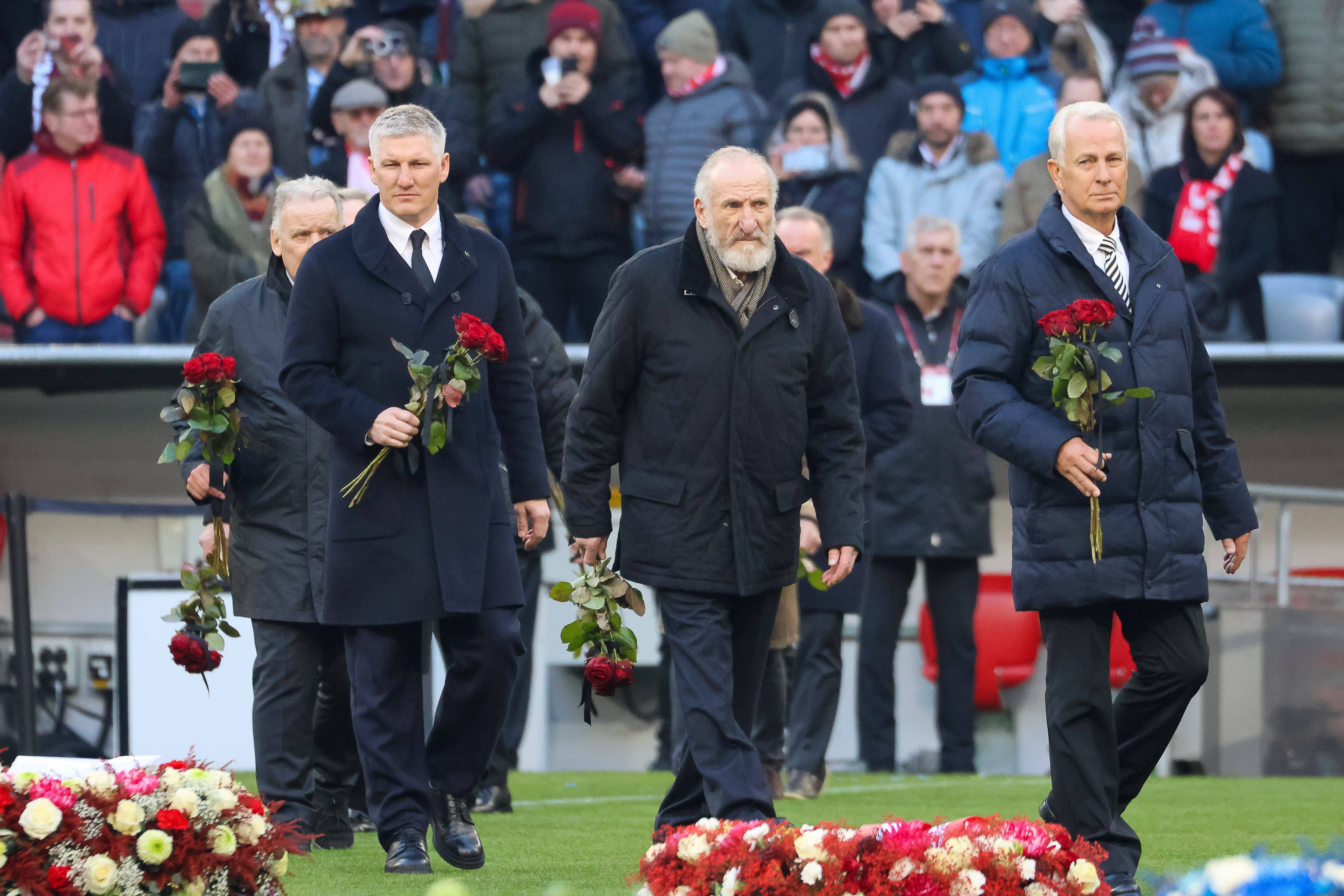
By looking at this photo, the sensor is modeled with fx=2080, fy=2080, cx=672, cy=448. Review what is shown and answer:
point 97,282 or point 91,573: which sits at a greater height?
point 97,282

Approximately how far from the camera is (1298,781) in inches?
A: 379

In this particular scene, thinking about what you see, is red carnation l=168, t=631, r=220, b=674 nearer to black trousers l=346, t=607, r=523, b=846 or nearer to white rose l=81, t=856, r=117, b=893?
black trousers l=346, t=607, r=523, b=846

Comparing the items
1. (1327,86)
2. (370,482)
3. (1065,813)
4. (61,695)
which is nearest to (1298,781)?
(1327,86)

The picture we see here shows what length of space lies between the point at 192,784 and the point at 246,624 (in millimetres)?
5350

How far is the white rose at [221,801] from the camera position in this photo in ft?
14.3

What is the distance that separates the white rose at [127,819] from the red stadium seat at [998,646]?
294 inches

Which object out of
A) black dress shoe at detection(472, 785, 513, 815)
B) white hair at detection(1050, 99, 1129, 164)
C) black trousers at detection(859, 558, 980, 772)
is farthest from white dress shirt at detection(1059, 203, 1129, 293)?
black trousers at detection(859, 558, 980, 772)

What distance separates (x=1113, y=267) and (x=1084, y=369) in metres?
0.42

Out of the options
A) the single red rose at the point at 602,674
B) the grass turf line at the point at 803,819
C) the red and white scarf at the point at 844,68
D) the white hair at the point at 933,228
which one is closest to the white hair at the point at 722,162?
the single red rose at the point at 602,674

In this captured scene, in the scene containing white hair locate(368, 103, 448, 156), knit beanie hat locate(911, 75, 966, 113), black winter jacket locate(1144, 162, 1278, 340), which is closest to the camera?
white hair locate(368, 103, 448, 156)

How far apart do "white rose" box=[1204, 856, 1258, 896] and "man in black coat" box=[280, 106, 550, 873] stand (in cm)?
347

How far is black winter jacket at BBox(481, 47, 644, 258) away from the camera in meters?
11.0

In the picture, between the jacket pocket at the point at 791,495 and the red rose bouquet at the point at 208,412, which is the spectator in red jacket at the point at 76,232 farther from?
the jacket pocket at the point at 791,495

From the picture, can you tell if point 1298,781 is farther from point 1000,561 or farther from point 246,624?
point 246,624
